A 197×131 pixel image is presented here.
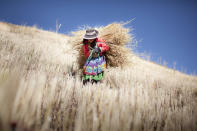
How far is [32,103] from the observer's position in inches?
21.8

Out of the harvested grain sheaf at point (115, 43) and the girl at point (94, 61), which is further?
the harvested grain sheaf at point (115, 43)

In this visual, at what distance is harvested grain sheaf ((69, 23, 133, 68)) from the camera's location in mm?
3055

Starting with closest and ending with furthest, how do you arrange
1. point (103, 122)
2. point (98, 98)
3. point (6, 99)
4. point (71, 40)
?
point (6, 99)
point (103, 122)
point (98, 98)
point (71, 40)

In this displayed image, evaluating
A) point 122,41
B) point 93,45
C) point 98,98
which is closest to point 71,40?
point 93,45

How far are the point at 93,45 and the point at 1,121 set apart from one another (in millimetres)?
2538

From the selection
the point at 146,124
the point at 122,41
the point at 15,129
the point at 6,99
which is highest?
the point at 122,41

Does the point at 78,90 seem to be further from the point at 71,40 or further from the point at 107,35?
the point at 71,40

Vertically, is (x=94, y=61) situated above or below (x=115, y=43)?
below

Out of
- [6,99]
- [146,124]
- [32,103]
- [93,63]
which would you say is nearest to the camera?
[6,99]

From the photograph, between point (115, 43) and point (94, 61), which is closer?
point (94, 61)

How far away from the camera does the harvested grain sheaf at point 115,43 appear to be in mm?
3055

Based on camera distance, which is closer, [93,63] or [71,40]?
[93,63]

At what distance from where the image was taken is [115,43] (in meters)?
3.08

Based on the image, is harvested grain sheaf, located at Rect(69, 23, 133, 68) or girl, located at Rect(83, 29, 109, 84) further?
harvested grain sheaf, located at Rect(69, 23, 133, 68)
